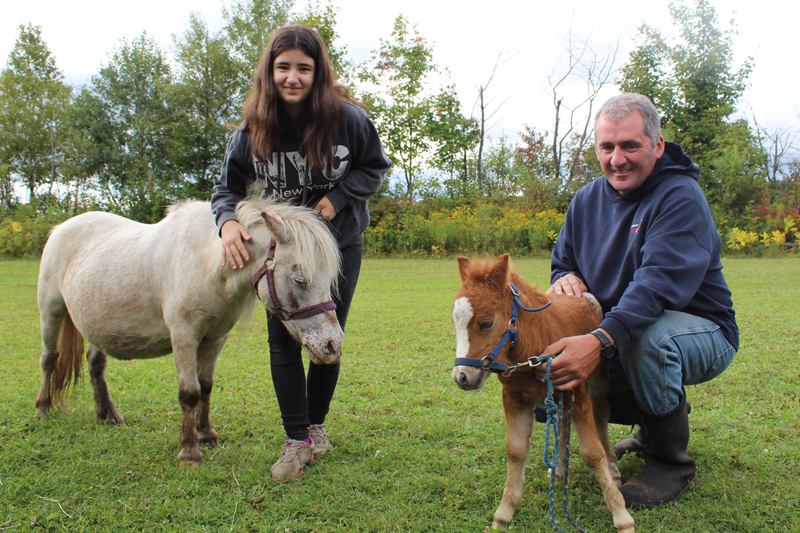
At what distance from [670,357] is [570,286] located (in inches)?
25.0

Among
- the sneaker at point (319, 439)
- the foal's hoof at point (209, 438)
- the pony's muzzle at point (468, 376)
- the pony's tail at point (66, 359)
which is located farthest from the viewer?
the pony's tail at point (66, 359)

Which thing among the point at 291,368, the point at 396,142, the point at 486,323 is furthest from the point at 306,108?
the point at 396,142

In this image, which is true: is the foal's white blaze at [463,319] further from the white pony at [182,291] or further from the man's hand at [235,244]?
the man's hand at [235,244]

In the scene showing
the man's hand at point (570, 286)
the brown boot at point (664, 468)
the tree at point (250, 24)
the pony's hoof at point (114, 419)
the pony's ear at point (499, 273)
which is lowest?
the pony's hoof at point (114, 419)

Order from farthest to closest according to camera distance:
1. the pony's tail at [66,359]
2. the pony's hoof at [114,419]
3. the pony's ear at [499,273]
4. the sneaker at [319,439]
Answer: the pony's tail at [66,359], the pony's hoof at [114,419], the sneaker at [319,439], the pony's ear at [499,273]

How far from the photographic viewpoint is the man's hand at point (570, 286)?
8.91 feet

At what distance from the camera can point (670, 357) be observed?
7.46ft

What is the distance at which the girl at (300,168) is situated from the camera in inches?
107

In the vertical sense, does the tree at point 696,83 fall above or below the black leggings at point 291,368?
above

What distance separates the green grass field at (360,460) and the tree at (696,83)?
1797cm

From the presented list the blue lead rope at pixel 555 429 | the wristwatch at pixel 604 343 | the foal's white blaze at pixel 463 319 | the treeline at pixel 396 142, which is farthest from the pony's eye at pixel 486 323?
the treeline at pixel 396 142

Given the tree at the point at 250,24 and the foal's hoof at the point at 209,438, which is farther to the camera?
the tree at the point at 250,24

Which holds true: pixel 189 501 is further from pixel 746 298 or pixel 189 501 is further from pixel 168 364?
pixel 746 298

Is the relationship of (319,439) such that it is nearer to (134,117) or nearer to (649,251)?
(649,251)
